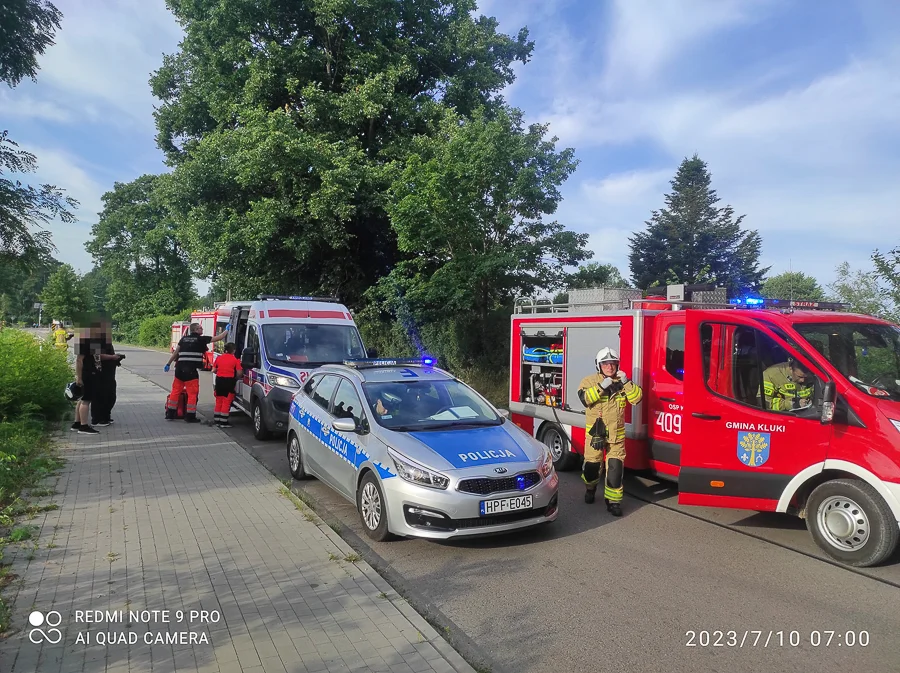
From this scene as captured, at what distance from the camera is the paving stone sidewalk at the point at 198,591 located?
11.8 feet

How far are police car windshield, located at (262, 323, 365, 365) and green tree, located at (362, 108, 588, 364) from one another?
4.06 meters

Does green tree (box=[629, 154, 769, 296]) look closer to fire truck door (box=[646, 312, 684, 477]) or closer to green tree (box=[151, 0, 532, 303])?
green tree (box=[151, 0, 532, 303])

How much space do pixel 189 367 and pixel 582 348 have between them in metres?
7.86

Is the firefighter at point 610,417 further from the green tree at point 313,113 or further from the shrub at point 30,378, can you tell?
the green tree at point 313,113

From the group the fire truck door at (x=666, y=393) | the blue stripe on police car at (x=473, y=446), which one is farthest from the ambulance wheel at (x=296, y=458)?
the fire truck door at (x=666, y=393)

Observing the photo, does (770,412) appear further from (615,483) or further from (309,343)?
(309,343)

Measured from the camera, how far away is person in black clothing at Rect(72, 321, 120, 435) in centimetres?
1045

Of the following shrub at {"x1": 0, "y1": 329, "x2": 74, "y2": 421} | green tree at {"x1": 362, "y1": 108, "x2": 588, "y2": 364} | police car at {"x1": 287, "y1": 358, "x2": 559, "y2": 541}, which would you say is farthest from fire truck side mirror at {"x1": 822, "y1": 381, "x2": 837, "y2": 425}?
shrub at {"x1": 0, "y1": 329, "x2": 74, "y2": 421}

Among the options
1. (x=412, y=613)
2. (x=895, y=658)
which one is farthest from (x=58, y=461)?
(x=895, y=658)

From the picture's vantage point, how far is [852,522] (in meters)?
5.14

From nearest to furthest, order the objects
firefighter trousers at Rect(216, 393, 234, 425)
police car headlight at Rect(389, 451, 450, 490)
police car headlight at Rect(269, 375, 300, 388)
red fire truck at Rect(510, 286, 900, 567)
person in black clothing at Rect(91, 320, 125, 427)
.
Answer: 1. red fire truck at Rect(510, 286, 900, 567)
2. police car headlight at Rect(389, 451, 450, 490)
3. police car headlight at Rect(269, 375, 300, 388)
4. person in black clothing at Rect(91, 320, 125, 427)
5. firefighter trousers at Rect(216, 393, 234, 425)

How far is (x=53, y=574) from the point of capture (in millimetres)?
4652

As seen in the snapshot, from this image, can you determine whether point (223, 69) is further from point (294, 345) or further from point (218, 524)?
point (218, 524)

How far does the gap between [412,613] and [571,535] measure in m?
2.30
